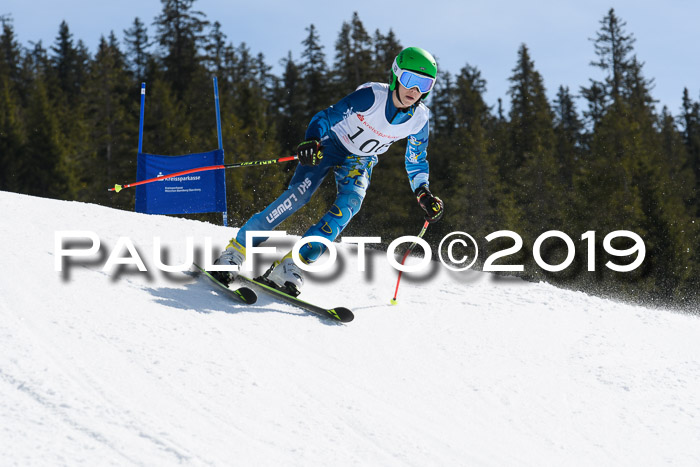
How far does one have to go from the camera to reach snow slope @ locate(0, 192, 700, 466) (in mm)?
2518

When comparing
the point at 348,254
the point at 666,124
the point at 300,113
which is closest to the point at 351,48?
the point at 300,113

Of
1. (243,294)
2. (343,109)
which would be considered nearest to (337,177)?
(343,109)

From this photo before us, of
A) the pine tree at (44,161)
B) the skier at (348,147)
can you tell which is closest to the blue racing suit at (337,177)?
the skier at (348,147)

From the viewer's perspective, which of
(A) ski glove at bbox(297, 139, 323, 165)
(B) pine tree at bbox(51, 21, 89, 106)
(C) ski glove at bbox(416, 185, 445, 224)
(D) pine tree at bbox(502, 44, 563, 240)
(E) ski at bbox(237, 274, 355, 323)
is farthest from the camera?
(B) pine tree at bbox(51, 21, 89, 106)

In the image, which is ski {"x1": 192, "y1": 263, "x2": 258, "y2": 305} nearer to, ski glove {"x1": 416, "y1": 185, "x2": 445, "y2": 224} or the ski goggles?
ski glove {"x1": 416, "y1": 185, "x2": 445, "y2": 224}

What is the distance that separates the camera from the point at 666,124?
169ft

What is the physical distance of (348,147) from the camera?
16.0ft

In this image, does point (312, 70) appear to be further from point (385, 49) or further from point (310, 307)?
point (310, 307)

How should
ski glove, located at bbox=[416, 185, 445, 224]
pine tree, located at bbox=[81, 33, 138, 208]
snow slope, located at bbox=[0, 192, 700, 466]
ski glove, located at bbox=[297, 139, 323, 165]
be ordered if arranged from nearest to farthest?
snow slope, located at bbox=[0, 192, 700, 466] < ski glove, located at bbox=[297, 139, 323, 165] < ski glove, located at bbox=[416, 185, 445, 224] < pine tree, located at bbox=[81, 33, 138, 208]

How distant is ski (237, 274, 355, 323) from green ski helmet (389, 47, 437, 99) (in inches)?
66.7

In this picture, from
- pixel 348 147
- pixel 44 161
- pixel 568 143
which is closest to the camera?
pixel 348 147

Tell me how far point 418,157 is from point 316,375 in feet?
7.86

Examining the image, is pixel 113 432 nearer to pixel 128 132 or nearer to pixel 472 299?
pixel 472 299

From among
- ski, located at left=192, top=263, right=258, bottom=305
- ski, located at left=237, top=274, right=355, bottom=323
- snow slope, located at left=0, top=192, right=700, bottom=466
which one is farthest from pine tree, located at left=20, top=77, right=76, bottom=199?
ski, located at left=192, top=263, right=258, bottom=305
